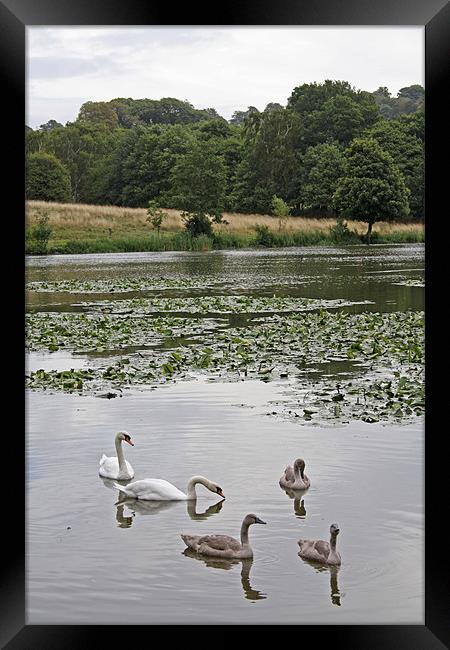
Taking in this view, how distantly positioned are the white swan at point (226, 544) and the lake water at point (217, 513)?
48mm

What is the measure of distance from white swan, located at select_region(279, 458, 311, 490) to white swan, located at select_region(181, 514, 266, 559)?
830 mm

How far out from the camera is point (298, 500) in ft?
16.4

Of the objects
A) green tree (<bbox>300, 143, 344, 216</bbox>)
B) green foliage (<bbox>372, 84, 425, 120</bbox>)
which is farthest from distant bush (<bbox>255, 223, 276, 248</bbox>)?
green foliage (<bbox>372, 84, 425, 120</bbox>)

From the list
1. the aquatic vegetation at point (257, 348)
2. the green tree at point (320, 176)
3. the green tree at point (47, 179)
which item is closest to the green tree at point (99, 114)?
the green tree at point (47, 179)

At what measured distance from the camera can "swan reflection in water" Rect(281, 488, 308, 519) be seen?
16.0 ft

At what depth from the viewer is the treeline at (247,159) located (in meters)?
36.5

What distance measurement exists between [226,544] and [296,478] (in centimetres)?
96

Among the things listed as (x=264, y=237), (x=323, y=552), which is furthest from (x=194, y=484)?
(x=264, y=237)

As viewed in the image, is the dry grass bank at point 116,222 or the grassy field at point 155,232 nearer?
the grassy field at point 155,232

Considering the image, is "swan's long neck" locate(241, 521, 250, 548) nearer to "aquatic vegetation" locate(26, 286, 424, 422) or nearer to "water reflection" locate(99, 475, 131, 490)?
"water reflection" locate(99, 475, 131, 490)

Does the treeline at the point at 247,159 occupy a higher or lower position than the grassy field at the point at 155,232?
higher

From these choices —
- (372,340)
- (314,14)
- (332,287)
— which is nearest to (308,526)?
(314,14)
